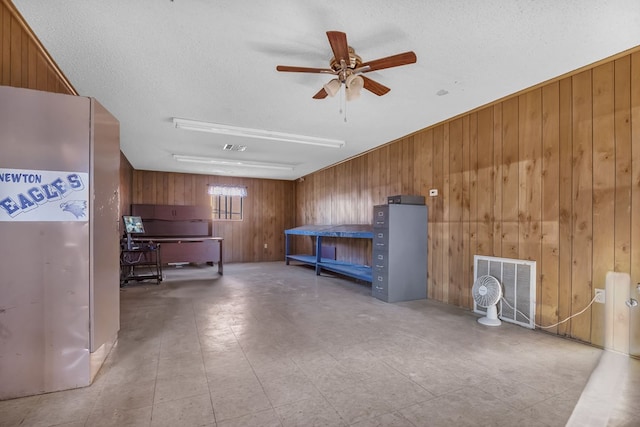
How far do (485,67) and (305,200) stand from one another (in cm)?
658

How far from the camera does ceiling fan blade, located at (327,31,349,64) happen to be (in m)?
2.01

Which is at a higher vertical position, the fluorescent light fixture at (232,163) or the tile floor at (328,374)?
the fluorescent light fixture at (232,163)

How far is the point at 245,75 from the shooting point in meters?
2.93

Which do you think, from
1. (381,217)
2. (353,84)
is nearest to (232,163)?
(381,217)

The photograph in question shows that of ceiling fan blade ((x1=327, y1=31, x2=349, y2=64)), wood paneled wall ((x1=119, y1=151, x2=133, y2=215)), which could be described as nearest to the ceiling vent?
wood paneled wall ((x1=119, y1=151, x2=133, y2=215))

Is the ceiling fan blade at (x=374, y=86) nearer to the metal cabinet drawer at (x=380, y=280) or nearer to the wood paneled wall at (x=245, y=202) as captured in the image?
the metal cabinet drawer at (x=380, y=280)

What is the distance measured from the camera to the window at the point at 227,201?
8805mm

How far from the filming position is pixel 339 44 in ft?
6.98

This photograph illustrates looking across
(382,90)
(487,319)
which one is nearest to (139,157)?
(382,90)

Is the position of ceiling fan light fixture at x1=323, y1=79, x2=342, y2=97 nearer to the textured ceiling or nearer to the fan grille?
the textured ceiling

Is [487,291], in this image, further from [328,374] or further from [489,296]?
[328,374]

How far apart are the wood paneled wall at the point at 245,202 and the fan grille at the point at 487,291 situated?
6.82 m

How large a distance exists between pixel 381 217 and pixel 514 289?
5.95ft

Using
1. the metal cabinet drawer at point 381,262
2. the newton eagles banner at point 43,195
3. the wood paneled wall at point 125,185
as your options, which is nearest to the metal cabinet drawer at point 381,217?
the metal cabinet drawer at point 381,262
